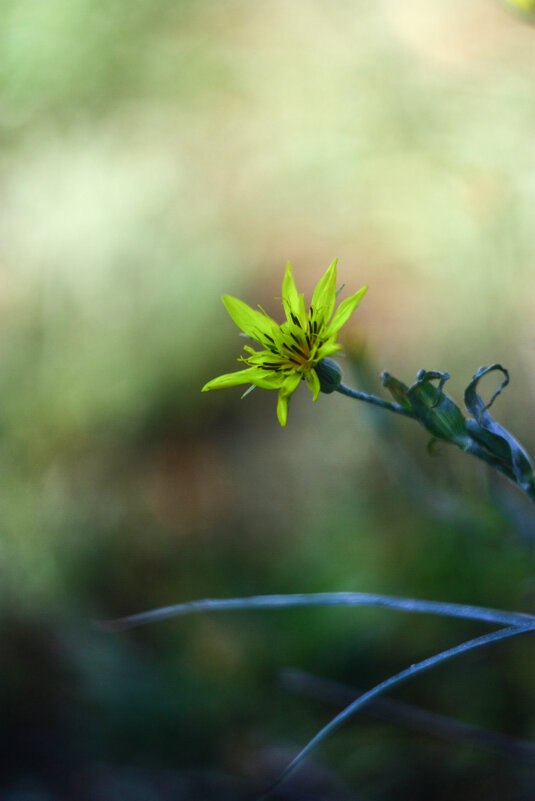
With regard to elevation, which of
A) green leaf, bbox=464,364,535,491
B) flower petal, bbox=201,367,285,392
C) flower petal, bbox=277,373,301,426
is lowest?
green leaf, bbox=464,364,535,491

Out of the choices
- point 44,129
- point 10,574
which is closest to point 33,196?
point 44,129

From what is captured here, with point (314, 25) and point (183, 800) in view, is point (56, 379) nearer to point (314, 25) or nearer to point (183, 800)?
point (183, 800)

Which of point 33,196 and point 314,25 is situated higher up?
point 314,25

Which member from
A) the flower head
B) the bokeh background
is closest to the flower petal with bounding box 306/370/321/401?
the flower head

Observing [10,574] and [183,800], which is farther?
[10,574]

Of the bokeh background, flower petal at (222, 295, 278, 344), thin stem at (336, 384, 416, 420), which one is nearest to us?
thin stem at (336, 384, 416, 420)

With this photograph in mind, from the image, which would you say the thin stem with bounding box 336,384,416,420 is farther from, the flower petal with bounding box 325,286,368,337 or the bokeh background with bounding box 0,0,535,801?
the bokeh background with bounding box 0,0,535,801

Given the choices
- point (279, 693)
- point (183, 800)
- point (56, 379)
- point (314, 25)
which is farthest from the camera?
point (314, 25)
